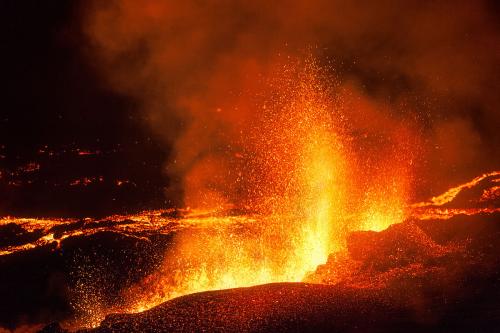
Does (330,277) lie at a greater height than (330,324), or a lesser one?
greater

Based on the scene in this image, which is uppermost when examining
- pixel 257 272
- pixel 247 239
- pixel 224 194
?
pixel 224 194

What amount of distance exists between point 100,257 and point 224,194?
4288mm

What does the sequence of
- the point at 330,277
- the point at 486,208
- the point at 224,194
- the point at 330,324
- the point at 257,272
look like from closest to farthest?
the point at 330,324 → the point at 330,277 → the point at 257,272 → the point at 486,208 → the point at 224,194

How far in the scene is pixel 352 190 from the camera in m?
14.7

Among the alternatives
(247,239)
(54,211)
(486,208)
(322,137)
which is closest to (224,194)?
(247,239)

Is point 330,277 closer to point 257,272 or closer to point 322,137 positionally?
point 257,272

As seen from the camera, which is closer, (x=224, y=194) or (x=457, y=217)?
(x=457, y=217)

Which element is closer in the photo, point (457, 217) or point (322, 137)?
point (457, 217)

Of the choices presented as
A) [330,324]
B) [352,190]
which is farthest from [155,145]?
[330,324]

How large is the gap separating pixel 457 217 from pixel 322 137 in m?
4.68

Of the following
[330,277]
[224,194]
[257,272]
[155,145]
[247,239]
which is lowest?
[330,277]

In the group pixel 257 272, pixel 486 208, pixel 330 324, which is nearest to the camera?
pixel 330 324

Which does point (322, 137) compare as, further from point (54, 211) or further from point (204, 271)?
point (54, 211)

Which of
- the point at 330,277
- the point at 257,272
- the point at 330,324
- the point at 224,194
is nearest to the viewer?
the point at 330,324
